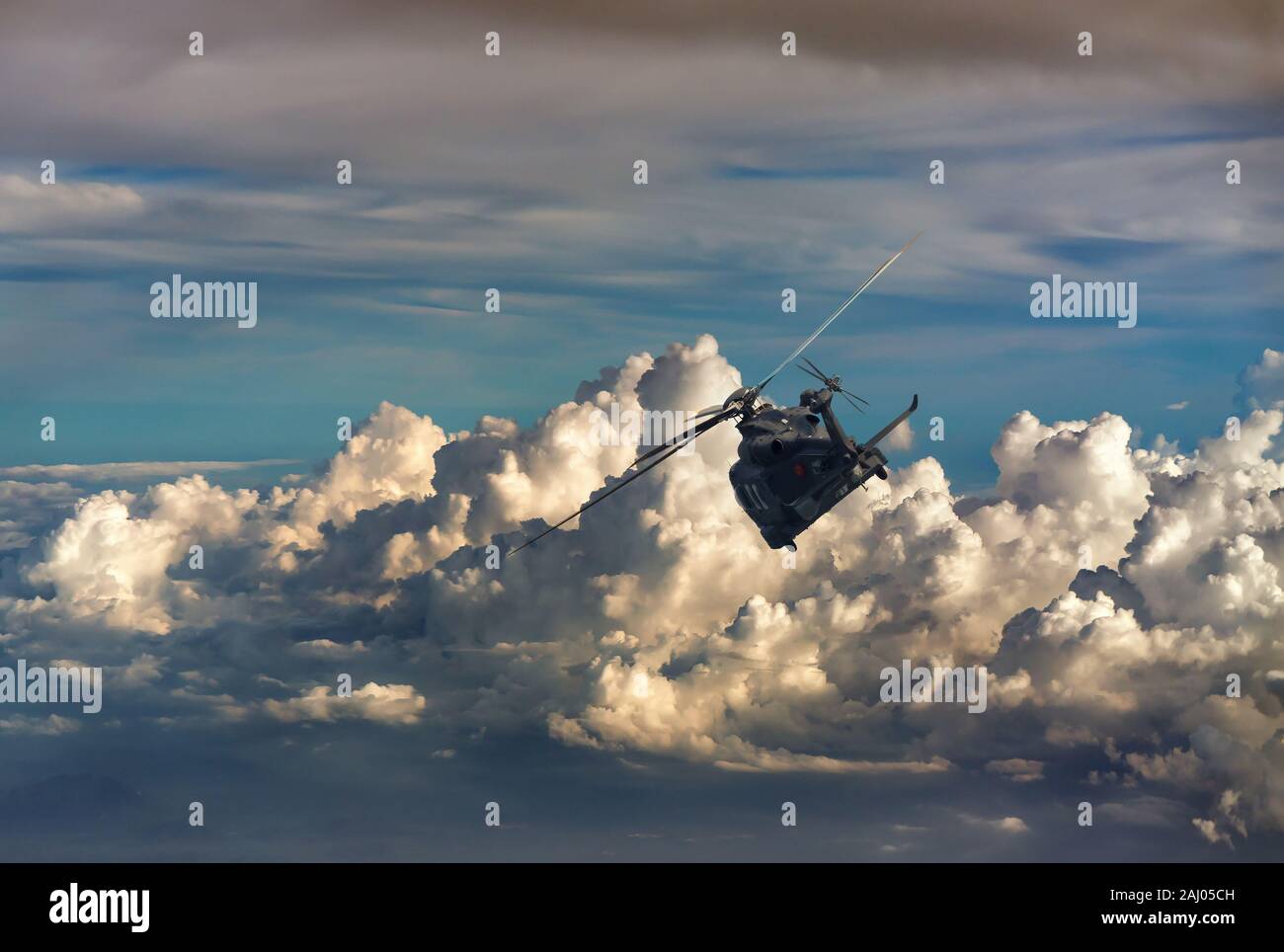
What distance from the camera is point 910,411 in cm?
13662

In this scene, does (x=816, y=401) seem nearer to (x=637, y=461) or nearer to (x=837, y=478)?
(x=837, y=478)

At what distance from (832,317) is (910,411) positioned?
1161cm

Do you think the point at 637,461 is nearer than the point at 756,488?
Yes

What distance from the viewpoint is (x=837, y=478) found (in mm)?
137000

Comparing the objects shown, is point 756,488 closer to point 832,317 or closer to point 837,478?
point 837,478

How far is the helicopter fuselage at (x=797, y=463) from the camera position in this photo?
135500 millimetres

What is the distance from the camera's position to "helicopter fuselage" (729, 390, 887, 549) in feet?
445

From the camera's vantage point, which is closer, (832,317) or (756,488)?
(832,317)

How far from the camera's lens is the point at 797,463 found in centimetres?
13650
